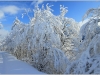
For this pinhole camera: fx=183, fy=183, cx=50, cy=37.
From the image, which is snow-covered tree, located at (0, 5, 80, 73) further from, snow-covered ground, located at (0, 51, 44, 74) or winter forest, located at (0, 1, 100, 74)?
snow-covered ground, located at (0, 51, 44, 74)

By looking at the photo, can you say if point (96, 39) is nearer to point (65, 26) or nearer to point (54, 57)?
point (54, 57)

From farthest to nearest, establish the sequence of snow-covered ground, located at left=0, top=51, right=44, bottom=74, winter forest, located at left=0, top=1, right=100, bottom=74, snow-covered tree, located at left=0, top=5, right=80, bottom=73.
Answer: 1. snow-covered tree, located at left=0, top=5, right=80, bottom=73
2. snow-covered ground, located at left=0, top=51, right=44, bottom=74
3. winter forest, located at left=0, top=1, right=100, bottom=74

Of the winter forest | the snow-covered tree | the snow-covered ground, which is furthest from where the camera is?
the snow-covered tree

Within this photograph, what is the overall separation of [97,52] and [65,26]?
797 cm

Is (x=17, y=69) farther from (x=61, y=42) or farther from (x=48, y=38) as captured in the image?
(x=61, y=42)

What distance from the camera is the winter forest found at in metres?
6.27

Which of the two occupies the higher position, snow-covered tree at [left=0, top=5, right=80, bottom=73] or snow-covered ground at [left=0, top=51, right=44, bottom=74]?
snow-covered tree at [left=0, top=5, right=80, bottom=73]

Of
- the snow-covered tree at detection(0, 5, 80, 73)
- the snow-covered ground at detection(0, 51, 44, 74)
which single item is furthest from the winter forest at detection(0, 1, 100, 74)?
the snow-covered ground at detection(0, 51, 44, 74)

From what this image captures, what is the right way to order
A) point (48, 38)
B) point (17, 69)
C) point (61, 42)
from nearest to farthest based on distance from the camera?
point (17, 69) → point (48, 38) → point (61, 42)

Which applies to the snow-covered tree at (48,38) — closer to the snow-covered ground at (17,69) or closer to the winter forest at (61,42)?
the winter forest at (61,42)

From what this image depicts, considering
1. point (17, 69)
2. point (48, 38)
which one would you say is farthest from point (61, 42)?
point (17, 69)

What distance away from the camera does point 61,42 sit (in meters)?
13.2

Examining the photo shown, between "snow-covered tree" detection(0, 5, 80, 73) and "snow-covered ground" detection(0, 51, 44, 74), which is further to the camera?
"snow-covered tree" detection(0, 5, 80, 73)

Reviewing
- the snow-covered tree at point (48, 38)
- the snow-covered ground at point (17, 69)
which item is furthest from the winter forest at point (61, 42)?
the snow-covered ground at point (17, 69)
